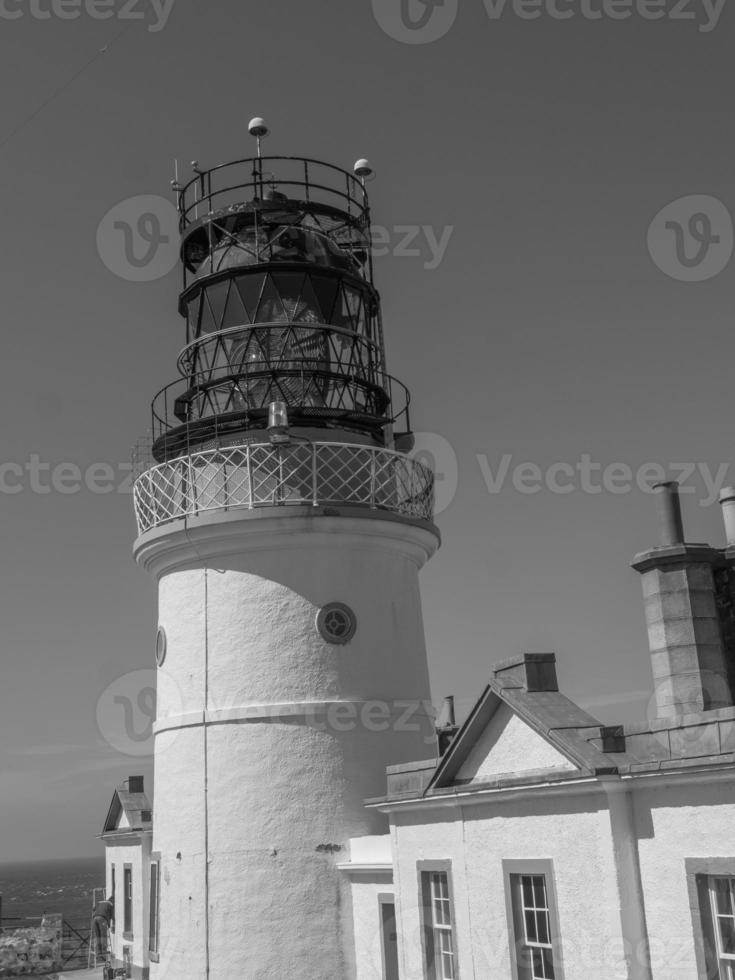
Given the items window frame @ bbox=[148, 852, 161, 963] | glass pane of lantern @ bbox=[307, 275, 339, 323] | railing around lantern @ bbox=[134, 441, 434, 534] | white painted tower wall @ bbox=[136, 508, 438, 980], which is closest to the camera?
white painted tower wall @ bbox=[136, 508, 438, 980]

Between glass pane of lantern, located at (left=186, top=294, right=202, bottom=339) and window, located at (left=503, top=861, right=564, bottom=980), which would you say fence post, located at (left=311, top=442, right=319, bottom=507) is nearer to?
glass pane of lantern, located at (left=186, top=294, right=202, bottom=339)

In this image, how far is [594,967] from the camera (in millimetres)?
12078

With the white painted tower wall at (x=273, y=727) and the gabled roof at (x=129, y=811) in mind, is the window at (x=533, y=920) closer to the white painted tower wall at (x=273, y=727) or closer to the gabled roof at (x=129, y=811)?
the white painted tower wall at (x=273, y=727)

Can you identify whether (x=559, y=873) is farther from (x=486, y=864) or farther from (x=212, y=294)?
(x=212, y=294)

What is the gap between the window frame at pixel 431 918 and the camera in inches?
576

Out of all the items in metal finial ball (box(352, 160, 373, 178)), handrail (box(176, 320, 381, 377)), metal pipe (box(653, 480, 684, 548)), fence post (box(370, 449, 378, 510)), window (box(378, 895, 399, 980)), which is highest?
metal finial ball (box(352, 160, 373, 178))

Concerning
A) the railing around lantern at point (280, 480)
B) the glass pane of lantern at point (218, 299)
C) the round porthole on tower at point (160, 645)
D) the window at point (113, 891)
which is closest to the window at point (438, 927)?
the railing around lantern at point (280, 480)

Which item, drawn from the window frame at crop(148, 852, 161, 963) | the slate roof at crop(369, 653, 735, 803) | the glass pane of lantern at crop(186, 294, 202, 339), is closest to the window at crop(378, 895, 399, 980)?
the slate roof at crop(369, 653, 735, 803)

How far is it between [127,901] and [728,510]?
59.5 ft

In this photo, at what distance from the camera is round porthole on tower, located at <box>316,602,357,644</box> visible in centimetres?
1877

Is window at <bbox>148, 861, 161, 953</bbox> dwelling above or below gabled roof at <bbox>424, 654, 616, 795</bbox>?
below

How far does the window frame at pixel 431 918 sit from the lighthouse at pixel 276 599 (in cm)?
277

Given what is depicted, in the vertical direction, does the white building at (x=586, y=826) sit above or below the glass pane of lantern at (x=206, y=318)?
below

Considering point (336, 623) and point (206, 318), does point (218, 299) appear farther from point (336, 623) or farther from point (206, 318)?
point (336, 623)
